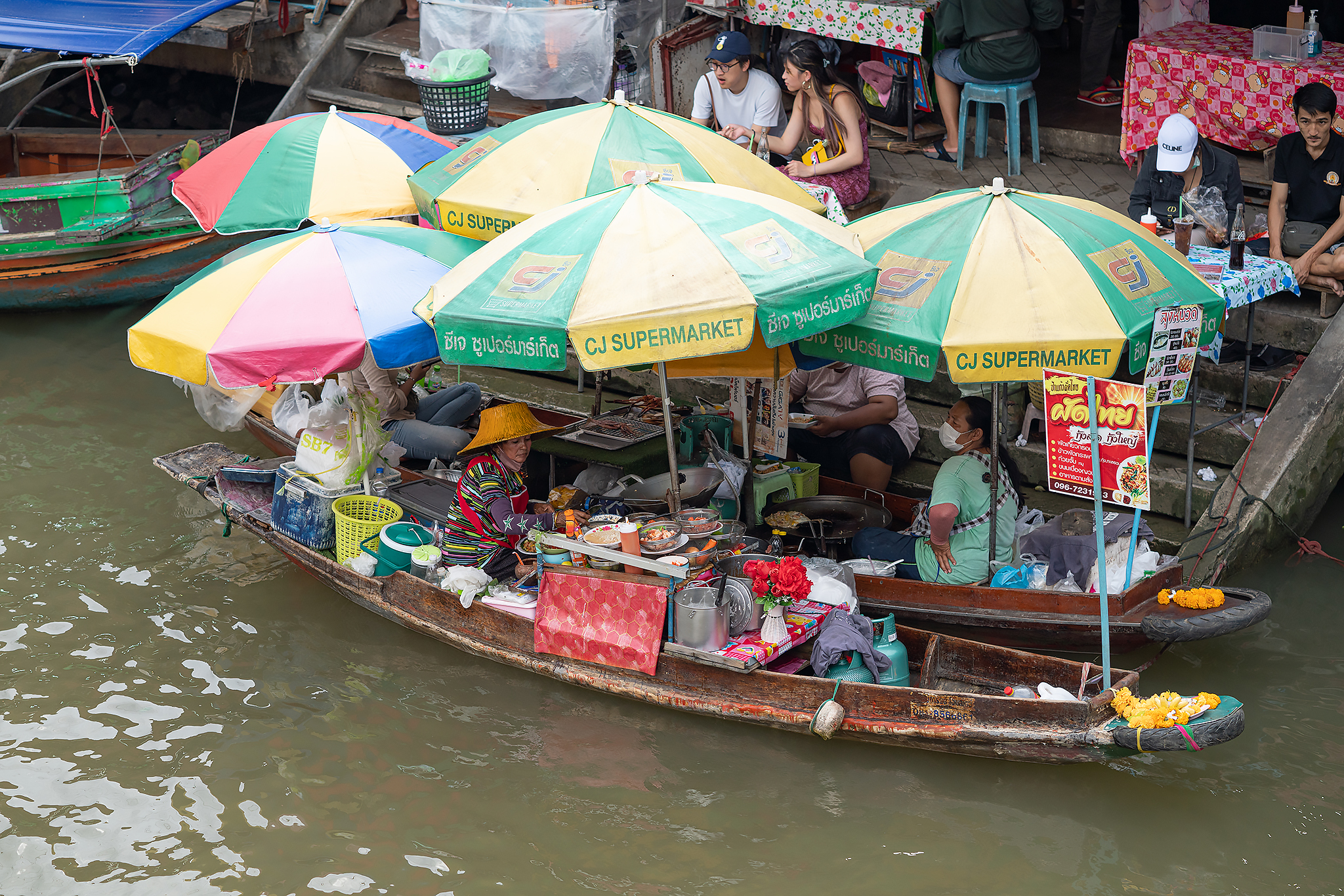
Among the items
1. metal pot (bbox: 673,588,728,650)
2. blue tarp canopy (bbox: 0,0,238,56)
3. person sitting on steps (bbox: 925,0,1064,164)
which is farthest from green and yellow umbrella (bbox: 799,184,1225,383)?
blue tarp canopy (bbox: 0,0,238,56)

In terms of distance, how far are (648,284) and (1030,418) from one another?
341 centimetres

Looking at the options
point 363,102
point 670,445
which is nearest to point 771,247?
point 670,445

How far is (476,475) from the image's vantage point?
6.28 m

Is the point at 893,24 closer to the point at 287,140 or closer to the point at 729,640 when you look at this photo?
the point at 287,140

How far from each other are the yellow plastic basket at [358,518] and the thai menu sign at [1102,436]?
3679 millimetres

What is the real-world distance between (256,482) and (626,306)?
3.51 metres

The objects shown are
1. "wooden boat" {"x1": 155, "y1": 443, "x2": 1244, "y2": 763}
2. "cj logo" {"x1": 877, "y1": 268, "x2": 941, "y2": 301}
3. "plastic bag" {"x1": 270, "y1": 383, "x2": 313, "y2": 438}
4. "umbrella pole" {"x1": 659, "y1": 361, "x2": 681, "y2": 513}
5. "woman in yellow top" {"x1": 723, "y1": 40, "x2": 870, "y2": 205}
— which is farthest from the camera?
"woman in yellow top" {"x1": 723, "y1": 40, "x2": 870, "y2": 205}

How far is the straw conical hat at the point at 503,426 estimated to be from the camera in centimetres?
639

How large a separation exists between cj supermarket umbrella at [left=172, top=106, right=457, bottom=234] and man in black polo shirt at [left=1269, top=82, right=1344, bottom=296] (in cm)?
548

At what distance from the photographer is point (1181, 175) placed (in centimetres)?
752

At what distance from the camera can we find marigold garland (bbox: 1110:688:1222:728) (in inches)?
192

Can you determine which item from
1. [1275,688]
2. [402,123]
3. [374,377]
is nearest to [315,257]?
[374,377]

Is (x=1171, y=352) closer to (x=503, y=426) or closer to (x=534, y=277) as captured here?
(x=534, y=277)

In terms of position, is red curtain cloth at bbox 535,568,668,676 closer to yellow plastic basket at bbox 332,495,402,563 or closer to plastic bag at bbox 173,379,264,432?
yellow plastic basket at bbox 332,495,402,563
